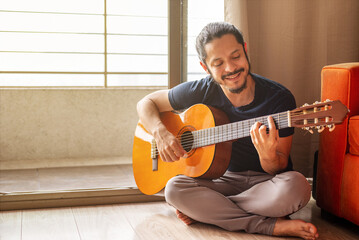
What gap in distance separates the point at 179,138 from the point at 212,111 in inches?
8.4

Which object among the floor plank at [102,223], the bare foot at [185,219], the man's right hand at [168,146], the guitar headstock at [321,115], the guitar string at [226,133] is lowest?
the floor plank at [102,223]

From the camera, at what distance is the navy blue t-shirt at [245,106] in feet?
5.31

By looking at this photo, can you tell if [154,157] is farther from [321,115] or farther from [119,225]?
[321,115]

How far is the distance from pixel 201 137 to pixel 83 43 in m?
2.51

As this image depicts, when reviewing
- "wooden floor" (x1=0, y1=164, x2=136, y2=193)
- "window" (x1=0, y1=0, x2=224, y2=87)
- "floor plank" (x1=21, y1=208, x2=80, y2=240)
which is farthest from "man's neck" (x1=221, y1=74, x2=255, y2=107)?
"window" (x1=0, y1=0, x2=224, y2=87)

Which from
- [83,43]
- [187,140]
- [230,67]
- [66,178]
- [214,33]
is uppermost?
[83,43]

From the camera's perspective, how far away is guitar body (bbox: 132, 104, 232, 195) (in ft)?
5.31

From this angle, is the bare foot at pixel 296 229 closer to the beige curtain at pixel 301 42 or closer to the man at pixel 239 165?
the man at pixel 239 165

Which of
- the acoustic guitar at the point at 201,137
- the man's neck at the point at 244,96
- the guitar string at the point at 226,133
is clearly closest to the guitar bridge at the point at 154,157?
the acoustic guitar at the point at 201,137

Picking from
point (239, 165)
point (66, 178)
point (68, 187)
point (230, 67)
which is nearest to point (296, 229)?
point (239, 165)

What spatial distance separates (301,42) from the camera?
2.14m

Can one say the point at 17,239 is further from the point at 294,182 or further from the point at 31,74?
the point at 31,74

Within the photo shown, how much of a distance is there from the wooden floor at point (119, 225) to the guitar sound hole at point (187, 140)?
320 mm

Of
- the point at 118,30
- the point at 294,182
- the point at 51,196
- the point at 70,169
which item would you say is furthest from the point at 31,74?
the point at 294,182
